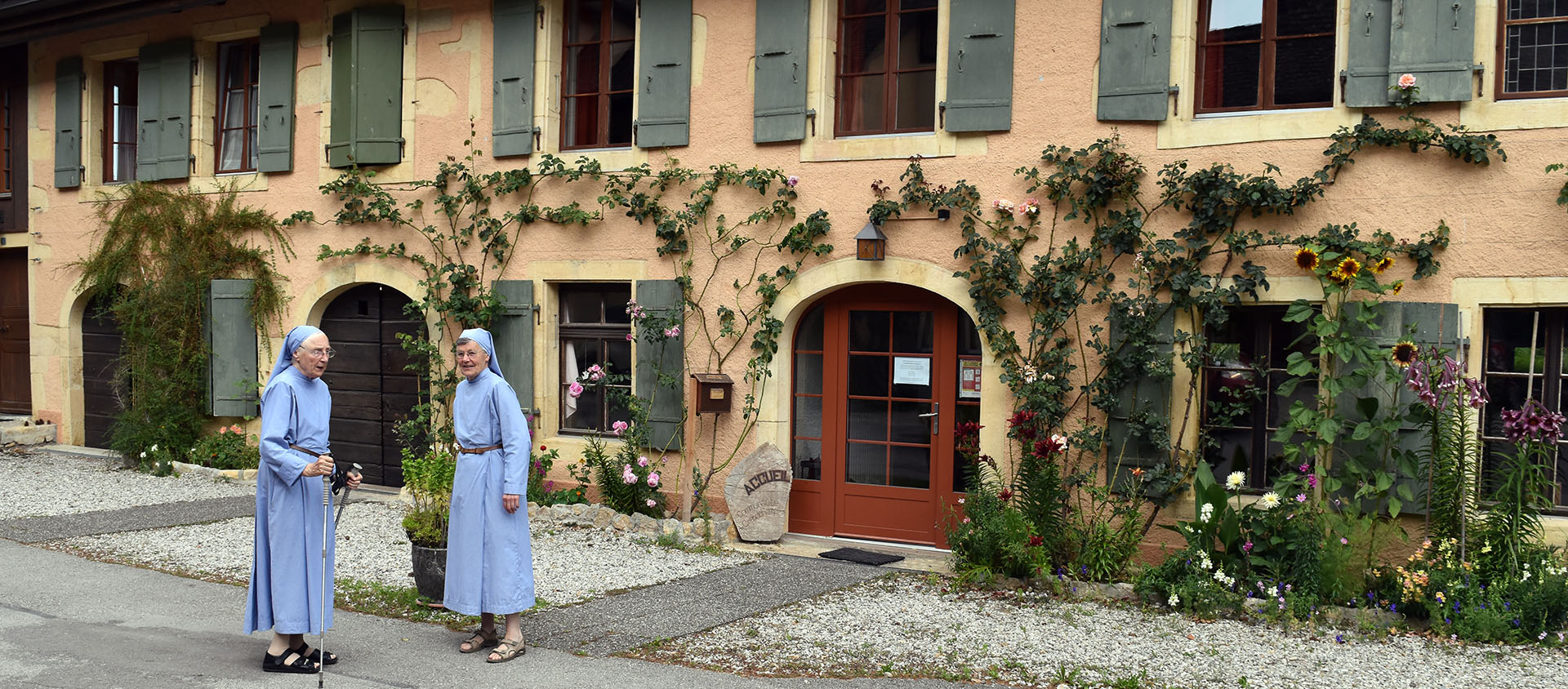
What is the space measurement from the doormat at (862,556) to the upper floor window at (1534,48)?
4552 mm

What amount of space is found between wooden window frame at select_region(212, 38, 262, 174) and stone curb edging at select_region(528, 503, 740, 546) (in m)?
4.93

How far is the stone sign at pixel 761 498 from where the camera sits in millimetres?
8750

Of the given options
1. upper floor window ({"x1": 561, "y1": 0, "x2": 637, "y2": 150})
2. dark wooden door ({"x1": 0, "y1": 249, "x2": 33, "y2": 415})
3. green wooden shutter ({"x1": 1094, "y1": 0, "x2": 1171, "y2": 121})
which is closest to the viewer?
green wooden shutter ({"x1": 1094, "y1": 0, "x2": 1171, "y2": 121})

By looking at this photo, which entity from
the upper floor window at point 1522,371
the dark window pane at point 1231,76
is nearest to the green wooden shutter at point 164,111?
the dark window pane at point 1231,76

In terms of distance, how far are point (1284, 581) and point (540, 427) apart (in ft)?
18.7

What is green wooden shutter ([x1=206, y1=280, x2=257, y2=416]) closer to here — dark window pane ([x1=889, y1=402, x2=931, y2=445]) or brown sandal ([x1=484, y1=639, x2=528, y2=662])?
dark window pane ([x1=889, y1=402, x2=931, y2=445])

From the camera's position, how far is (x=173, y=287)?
11828mm

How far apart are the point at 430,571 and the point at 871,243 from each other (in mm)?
3716

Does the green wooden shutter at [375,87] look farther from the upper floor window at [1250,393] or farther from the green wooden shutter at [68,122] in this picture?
the upper floor window at [1250,393]

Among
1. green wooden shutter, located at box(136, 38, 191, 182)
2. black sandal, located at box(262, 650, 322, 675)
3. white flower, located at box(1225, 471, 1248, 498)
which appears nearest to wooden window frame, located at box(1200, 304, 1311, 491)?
white flower, located at box(1225, 471, 1248, 498)

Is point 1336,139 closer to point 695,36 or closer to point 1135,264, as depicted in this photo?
point 1135,264

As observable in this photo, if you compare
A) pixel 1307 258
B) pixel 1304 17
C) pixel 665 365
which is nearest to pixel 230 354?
pixel 665 365

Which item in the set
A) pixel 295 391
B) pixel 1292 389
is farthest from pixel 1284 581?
pixel 295 391

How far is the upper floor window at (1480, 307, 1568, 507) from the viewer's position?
698cm
